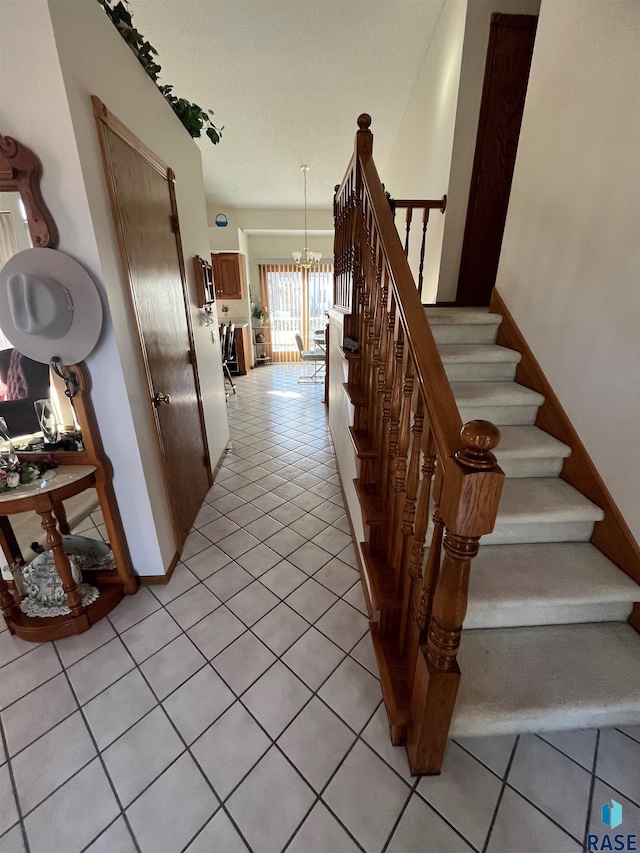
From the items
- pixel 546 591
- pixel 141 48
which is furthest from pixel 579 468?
pixel 141 48

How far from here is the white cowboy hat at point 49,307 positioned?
1307 millimetres

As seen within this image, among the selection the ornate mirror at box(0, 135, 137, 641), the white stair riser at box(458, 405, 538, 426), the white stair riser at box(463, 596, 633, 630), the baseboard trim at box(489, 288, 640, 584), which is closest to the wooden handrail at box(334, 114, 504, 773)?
the white stair riser at box(463, 596, 633, 630)

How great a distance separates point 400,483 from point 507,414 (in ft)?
3.65

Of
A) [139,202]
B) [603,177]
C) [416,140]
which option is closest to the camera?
[603,177]

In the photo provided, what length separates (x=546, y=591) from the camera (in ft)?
4.45

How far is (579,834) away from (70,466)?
7.50ft

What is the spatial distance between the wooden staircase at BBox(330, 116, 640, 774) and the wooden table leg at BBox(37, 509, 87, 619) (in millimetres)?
1360

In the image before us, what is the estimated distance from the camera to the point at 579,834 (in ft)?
3.37

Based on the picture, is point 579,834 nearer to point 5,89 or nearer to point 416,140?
point 5,89

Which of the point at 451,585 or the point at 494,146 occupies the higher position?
the point at 494,146

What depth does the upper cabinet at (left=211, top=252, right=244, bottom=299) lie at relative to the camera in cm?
642

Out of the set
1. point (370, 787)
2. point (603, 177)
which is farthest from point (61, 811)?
point (603, 177)

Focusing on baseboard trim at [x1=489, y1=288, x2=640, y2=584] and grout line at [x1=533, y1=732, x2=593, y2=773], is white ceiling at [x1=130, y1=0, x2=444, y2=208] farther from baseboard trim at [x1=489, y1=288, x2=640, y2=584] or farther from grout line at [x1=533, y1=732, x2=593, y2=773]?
grout line at [x1=533, y1=732, x2=593, y2=773]

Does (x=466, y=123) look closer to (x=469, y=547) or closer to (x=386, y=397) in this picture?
(x=386, y=397)
